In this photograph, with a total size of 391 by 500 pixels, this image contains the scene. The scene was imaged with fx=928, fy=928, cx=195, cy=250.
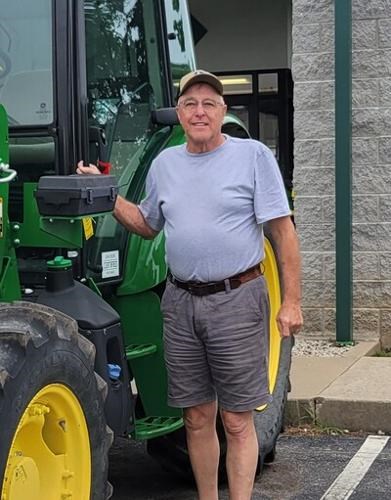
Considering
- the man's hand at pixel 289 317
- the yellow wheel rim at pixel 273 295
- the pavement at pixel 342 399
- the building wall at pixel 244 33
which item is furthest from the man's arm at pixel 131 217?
the building wall at pixel 244 33

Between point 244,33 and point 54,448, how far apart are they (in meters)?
9.12

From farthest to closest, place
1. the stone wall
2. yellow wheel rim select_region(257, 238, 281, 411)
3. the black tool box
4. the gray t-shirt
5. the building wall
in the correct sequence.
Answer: the building wall
the stone wall
yellow wheel rim select_region(257, 238, 281, 411)
the gray t-shirt
the black tool box

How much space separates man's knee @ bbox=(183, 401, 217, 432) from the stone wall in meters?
4.08

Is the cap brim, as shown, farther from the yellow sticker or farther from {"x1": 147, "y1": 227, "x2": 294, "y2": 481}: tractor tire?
{"x1": 147, "y1": 227, "x2": 294, "y2": 481}: tractor tire

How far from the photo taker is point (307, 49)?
7.75 meters

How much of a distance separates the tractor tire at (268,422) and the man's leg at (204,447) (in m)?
0.29

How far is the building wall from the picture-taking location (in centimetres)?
1131

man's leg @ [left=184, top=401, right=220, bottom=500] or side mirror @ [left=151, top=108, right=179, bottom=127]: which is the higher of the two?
side mirror @ [left=151, top=108, right=179, bottom=127]

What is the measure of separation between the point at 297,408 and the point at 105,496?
2781 millimetres

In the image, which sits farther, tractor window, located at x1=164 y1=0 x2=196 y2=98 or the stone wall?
the stone wall

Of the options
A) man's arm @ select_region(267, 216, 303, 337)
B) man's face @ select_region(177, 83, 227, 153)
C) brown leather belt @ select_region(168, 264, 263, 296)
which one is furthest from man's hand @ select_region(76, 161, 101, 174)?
man's arm @ select_region(267, 216, 303, 337)

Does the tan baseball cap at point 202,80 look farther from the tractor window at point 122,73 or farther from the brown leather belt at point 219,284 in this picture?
the brown leather belt at point 219,284

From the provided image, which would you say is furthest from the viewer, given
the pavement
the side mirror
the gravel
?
the gravel

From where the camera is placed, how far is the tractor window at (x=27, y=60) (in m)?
3.45
